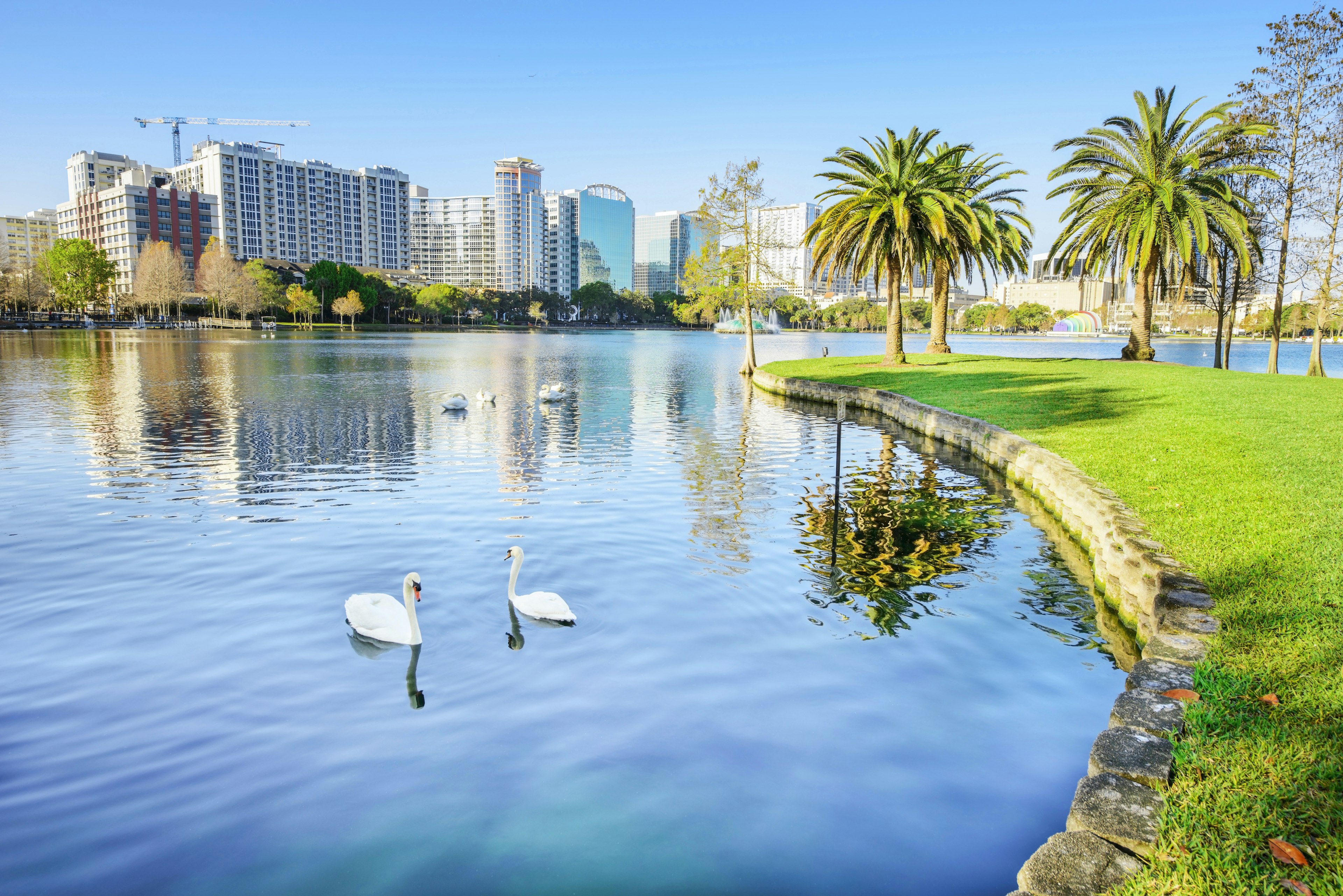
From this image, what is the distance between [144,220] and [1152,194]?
638 ft

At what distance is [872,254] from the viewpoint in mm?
33406

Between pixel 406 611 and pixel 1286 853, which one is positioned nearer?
pixel 1286 853

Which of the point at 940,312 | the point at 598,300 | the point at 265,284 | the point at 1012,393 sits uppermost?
the point at 598,300

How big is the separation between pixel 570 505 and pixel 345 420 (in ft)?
43.4

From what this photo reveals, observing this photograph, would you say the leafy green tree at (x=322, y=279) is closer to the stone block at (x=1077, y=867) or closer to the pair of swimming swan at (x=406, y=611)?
the pair of swimming swan at (x=406, y=611)

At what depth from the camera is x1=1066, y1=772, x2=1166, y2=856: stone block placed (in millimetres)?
3895

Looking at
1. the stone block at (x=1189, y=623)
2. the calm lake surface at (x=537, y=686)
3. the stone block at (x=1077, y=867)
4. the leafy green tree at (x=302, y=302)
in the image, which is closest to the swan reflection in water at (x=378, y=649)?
the calm lake surface at (x=537, y=686)

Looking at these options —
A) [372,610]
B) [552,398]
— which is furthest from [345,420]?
[372,610]

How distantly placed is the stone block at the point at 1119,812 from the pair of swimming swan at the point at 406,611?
5.02 meters

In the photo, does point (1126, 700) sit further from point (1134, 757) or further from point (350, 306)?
point (350, 306)

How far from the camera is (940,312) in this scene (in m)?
43.1

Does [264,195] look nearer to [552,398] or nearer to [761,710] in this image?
[552,398]

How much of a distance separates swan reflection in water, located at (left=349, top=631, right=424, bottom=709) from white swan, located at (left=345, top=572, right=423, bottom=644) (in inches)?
2.6

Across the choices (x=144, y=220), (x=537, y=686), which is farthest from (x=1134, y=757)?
(x=144, y=220)
